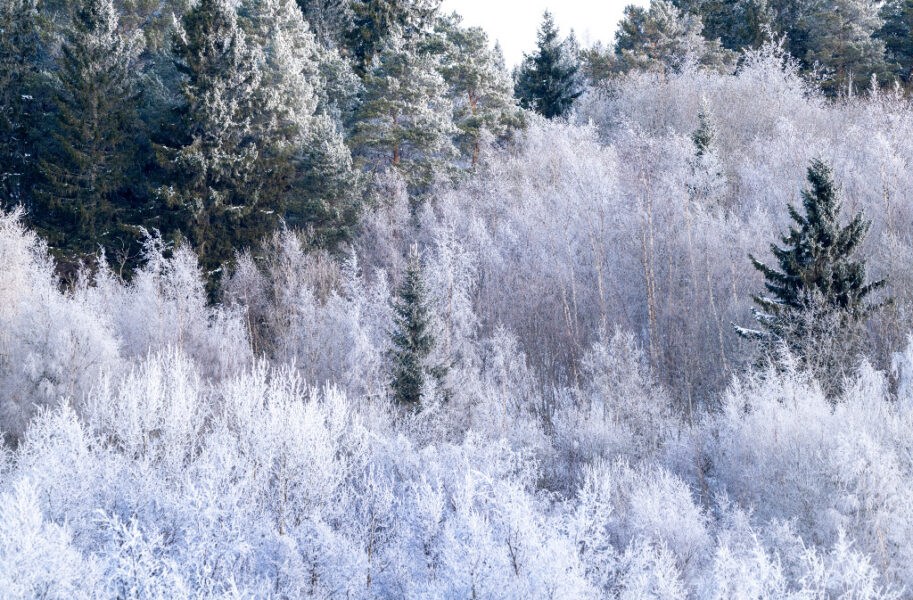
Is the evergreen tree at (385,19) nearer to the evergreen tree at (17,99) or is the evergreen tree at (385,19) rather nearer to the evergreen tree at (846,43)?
the evergreen tree at (17,99)

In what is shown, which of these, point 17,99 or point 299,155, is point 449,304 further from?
point 17,99

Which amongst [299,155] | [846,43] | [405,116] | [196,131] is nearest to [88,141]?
[196,131]

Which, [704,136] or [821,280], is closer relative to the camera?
[821,280]

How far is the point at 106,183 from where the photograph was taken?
3225 centimetres

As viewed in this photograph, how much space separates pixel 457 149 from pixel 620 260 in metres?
9.68

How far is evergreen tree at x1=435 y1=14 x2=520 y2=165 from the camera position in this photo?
3841 centimetres

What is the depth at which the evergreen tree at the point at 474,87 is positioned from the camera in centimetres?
3841

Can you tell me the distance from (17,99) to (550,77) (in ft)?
91.0

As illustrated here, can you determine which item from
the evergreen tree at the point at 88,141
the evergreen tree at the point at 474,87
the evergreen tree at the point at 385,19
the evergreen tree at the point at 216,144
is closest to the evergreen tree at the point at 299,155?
the evergreen tree at the point at 216,144

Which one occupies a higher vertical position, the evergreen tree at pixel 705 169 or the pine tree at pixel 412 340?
the evergreen tree at pixel 705 169

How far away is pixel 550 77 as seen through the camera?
45.8m

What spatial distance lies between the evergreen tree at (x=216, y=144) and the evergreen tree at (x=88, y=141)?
2320mm

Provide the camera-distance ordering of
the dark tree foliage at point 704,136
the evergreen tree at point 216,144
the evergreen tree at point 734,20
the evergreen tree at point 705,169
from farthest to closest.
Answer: the evergreen tree at point 734,20 < the dark tree foliage at point 704,136 < the evergreen tree at point 705,169 < the evergreen tree at point 216,144

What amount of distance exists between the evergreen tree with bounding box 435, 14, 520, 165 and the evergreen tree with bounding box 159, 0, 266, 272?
9.61 meters
